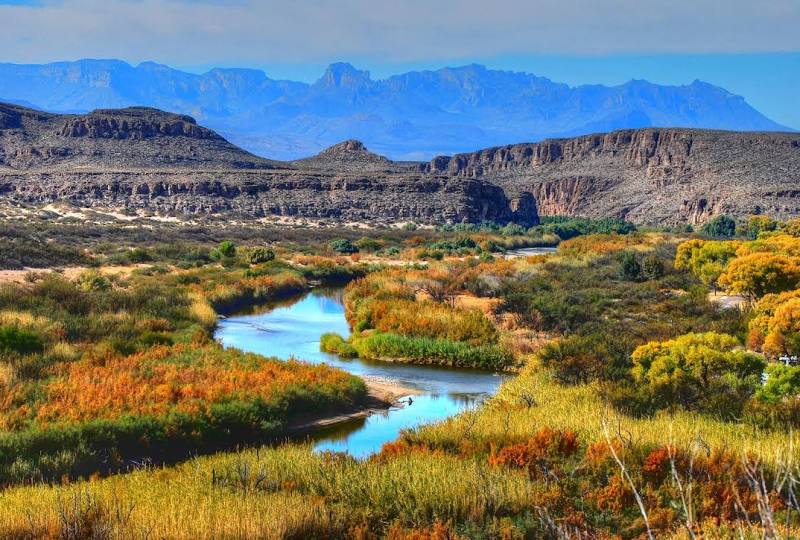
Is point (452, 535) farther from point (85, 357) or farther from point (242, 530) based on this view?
point (85, 357)

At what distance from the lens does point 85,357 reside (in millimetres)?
19406

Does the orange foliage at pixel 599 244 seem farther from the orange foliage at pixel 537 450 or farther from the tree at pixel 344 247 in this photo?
the orange foliage at pixel 537 450

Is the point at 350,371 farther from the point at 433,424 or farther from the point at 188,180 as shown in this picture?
the point at 188,180

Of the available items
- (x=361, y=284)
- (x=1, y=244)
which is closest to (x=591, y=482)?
(x=361, y=284)

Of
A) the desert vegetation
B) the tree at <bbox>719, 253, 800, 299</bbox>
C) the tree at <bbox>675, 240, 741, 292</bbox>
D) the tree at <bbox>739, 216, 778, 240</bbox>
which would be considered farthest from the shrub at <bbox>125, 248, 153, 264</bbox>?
the tree at <bbox>739, 216, 778, 240</bbox>

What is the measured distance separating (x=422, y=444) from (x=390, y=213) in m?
79.6

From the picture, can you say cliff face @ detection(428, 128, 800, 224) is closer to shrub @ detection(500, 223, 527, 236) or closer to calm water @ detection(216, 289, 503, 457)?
shrub @ detection(500, 223, 527, 236)

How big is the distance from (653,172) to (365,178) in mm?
48052

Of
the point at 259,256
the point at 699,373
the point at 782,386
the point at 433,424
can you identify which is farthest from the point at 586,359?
the point at 259,256

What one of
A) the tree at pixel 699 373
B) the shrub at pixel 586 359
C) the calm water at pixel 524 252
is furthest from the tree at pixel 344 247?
the tree at pixel 699 373

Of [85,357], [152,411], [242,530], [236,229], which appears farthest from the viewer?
[236,229]

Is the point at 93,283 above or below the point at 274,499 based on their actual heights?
above

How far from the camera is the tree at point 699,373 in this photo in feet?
51.3

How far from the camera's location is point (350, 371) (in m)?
23.2
